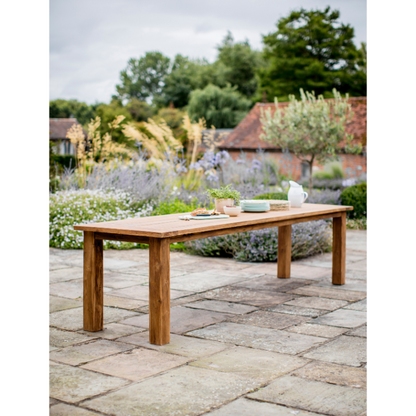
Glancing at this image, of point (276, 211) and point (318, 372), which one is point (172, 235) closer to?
point (318, 372)

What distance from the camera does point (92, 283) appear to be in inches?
131

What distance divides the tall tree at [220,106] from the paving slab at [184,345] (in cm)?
3033

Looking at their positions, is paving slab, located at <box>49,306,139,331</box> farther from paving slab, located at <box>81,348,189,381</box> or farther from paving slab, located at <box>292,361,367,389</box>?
paving slab, located at <box>292,361,367,389</box>

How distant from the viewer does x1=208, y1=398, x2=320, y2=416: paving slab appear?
7.07 ft

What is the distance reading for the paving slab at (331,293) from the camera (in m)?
4.32

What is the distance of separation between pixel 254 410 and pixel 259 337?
1.07 metres

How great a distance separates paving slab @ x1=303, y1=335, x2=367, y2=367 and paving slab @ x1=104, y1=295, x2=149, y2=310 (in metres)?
1.57

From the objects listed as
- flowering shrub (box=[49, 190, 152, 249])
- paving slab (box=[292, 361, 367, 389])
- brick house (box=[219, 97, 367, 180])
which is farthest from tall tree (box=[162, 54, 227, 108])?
paving slab (box=[292, 361, 367, 389])

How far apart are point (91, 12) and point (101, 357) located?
30.6 meters

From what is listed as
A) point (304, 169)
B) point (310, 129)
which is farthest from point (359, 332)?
point (304, 169)

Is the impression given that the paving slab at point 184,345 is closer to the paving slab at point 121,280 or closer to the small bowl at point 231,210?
the small bowl at point 231,210

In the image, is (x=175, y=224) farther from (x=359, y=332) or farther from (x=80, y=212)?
(x=80, y=212)

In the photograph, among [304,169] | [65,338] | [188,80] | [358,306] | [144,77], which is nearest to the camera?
[65,338]

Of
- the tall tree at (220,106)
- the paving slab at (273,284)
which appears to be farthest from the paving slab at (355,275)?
the tall tree at (220,106)
